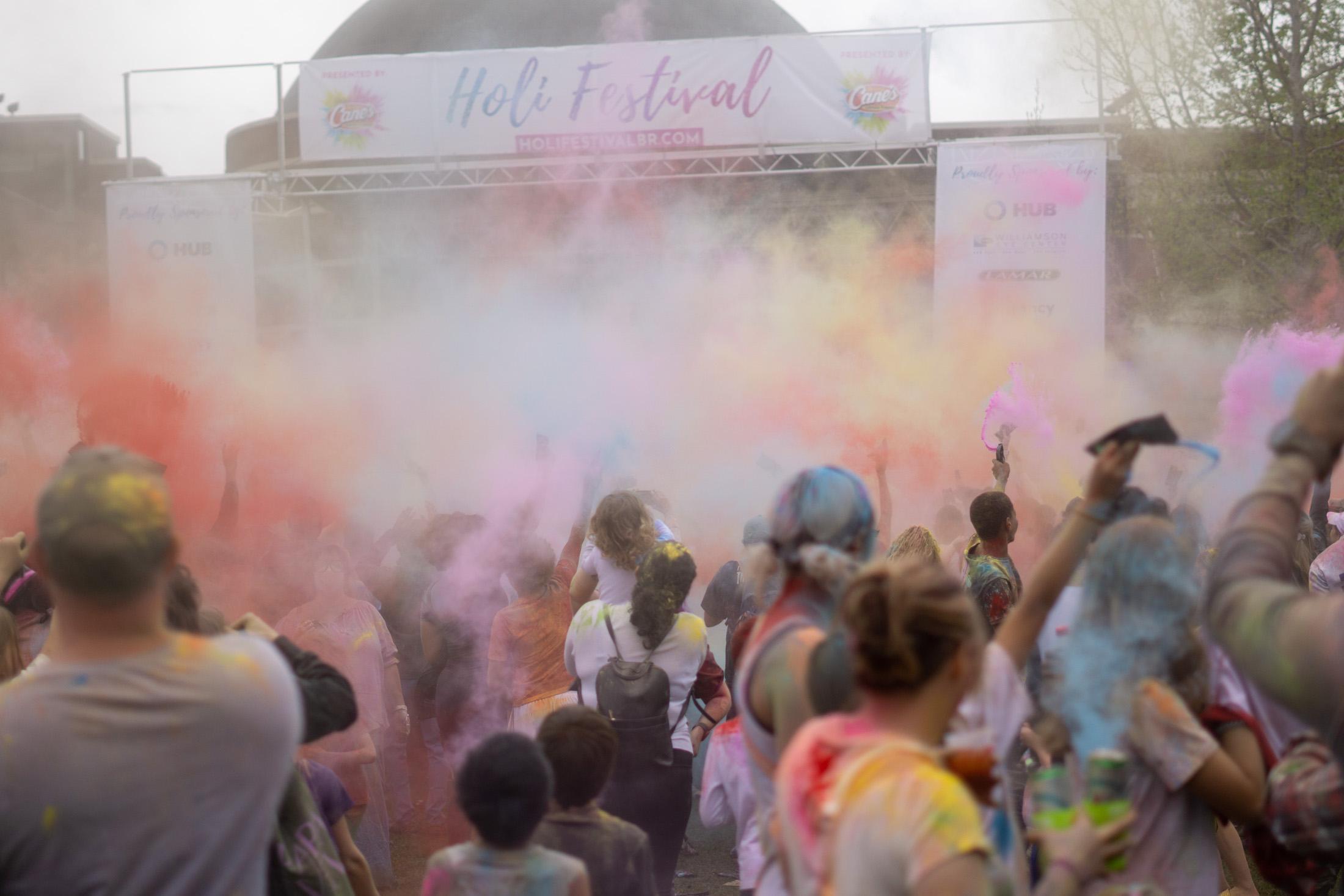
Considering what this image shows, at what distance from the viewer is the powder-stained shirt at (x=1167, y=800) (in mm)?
2658

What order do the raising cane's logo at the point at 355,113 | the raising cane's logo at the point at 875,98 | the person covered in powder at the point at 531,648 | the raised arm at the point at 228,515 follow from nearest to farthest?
the person covered in powder at the point at 531,648 → the raised arm at the point at 228,515 → the raising cane's logo at the point at 875,98 → the raising cane's logo at the point at 355,113

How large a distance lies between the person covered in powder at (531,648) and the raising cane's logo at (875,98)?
10.4 meters

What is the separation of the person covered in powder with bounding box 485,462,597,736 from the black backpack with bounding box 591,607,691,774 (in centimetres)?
67

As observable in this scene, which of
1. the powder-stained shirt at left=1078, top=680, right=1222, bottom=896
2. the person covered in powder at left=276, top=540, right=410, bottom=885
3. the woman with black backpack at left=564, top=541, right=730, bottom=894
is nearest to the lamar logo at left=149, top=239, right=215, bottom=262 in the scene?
the person covered in powder at left=276, top=540, right=410, bottom=885

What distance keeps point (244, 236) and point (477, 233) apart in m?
3.36

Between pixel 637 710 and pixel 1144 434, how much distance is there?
2.59 metres

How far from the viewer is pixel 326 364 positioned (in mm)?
16203

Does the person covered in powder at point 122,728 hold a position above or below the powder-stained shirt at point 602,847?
above

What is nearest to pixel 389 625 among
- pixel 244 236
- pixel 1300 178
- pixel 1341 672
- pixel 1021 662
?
pixel 1021 662

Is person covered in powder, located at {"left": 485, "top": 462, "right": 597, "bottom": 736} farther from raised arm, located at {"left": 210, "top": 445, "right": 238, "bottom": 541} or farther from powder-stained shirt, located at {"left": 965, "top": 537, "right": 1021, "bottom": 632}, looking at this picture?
raised arm, located at {"left": 210, "top": 445, "right": 238, "bottom": 541}

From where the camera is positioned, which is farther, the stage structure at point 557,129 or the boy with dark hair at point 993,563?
the stage structure at point 557,129

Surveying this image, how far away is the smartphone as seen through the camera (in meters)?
2.35

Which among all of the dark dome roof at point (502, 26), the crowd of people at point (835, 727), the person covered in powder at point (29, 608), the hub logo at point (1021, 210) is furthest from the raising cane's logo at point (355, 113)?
the crowd of people at point (835, 727)

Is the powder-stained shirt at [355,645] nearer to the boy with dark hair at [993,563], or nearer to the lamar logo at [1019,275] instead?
the boy with dark hair at [993,563]
